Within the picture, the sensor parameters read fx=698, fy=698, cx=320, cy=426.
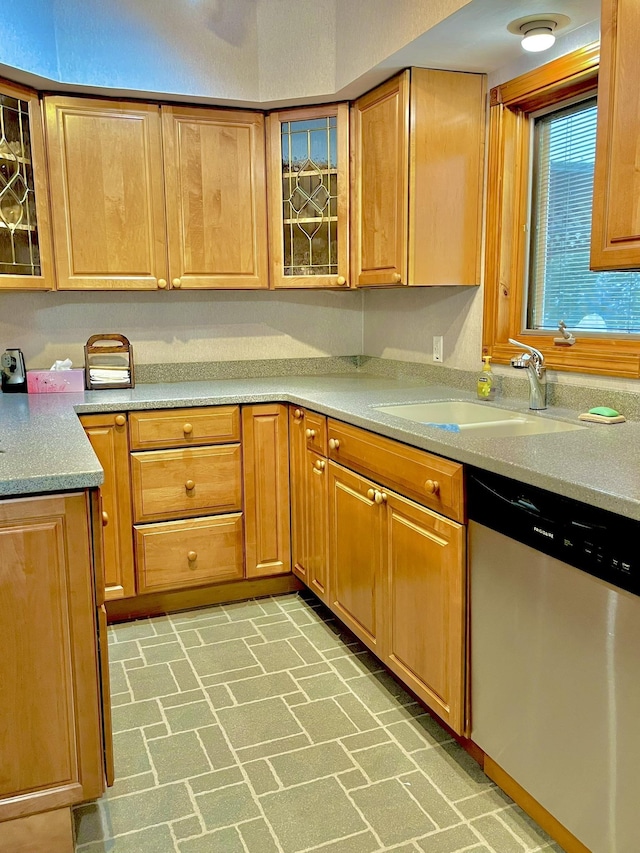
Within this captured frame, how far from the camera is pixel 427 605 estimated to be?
2.00 m

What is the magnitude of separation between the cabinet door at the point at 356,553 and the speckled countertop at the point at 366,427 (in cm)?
24

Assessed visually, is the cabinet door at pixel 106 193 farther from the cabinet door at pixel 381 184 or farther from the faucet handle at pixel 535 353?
the faucet handle at pixel 535 353

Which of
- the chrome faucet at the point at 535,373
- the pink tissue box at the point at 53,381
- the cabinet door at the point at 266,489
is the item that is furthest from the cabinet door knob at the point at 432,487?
the pink tissue box at the point at 53,381

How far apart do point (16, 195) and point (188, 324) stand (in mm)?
954

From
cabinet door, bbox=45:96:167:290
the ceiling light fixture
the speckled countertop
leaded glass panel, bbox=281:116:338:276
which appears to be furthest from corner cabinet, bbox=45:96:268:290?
the ceiling light fixture

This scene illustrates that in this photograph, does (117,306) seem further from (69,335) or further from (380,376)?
(380,376)

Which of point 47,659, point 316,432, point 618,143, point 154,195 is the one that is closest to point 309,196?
point 154,195

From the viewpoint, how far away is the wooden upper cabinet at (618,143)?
1601 mm

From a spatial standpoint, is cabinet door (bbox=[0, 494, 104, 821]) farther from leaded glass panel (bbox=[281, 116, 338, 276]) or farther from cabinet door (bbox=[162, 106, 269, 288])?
leaded glass panel (bbox=[281, 116, 338, 276])

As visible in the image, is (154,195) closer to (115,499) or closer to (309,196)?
(309,196)

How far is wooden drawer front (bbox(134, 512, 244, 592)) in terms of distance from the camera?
288cm

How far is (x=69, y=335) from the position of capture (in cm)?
323

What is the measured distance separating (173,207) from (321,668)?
6.52ft

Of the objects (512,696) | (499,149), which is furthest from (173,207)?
(512,696)
